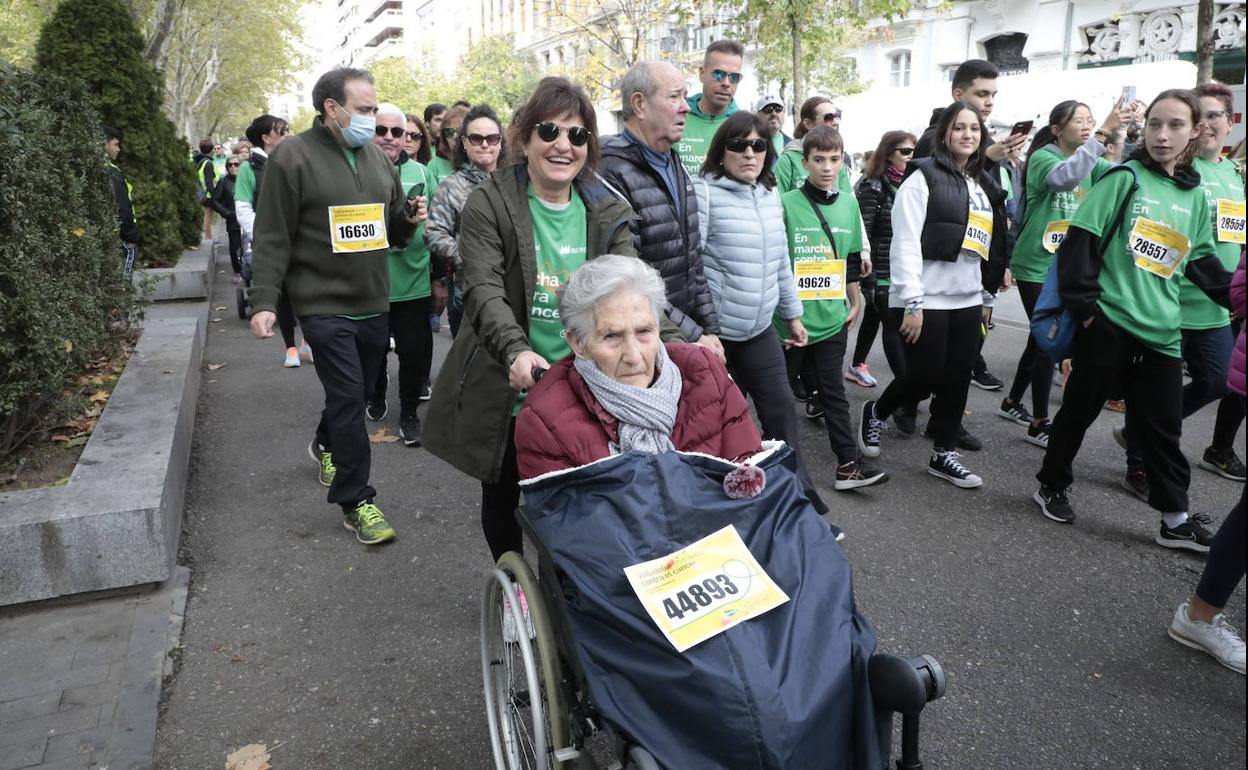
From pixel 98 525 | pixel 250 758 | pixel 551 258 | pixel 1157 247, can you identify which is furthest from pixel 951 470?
pixel 98 525

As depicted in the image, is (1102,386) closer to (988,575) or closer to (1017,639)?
(988,575)

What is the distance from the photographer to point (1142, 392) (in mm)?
4105

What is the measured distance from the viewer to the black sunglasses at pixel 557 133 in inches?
113

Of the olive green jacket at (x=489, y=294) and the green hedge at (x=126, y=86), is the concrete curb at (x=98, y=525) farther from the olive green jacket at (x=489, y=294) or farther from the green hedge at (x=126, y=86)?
the green hedge at (x=126, y=86)

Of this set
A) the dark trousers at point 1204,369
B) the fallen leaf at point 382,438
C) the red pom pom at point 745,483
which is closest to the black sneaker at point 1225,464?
the dark trousers at point 1204,369

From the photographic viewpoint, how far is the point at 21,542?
3.37 meters

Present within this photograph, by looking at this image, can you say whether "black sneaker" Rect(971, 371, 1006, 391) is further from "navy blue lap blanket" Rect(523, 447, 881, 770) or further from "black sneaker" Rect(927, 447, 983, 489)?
"navy blue lap blanket" Rect(523, 447, 881, 770)

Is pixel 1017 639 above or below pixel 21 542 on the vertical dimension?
below

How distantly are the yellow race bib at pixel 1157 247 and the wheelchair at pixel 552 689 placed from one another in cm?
284

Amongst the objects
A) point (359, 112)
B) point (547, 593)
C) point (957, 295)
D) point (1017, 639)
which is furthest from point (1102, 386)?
point (359, 112)

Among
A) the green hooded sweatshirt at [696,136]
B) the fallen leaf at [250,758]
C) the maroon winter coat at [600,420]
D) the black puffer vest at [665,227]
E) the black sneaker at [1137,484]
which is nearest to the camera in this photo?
the maroon winter coat at [600,420]

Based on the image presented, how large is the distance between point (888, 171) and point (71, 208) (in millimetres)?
5102

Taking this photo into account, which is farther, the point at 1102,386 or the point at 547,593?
the point at 1102,386

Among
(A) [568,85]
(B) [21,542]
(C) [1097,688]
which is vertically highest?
(A) [568,85]
